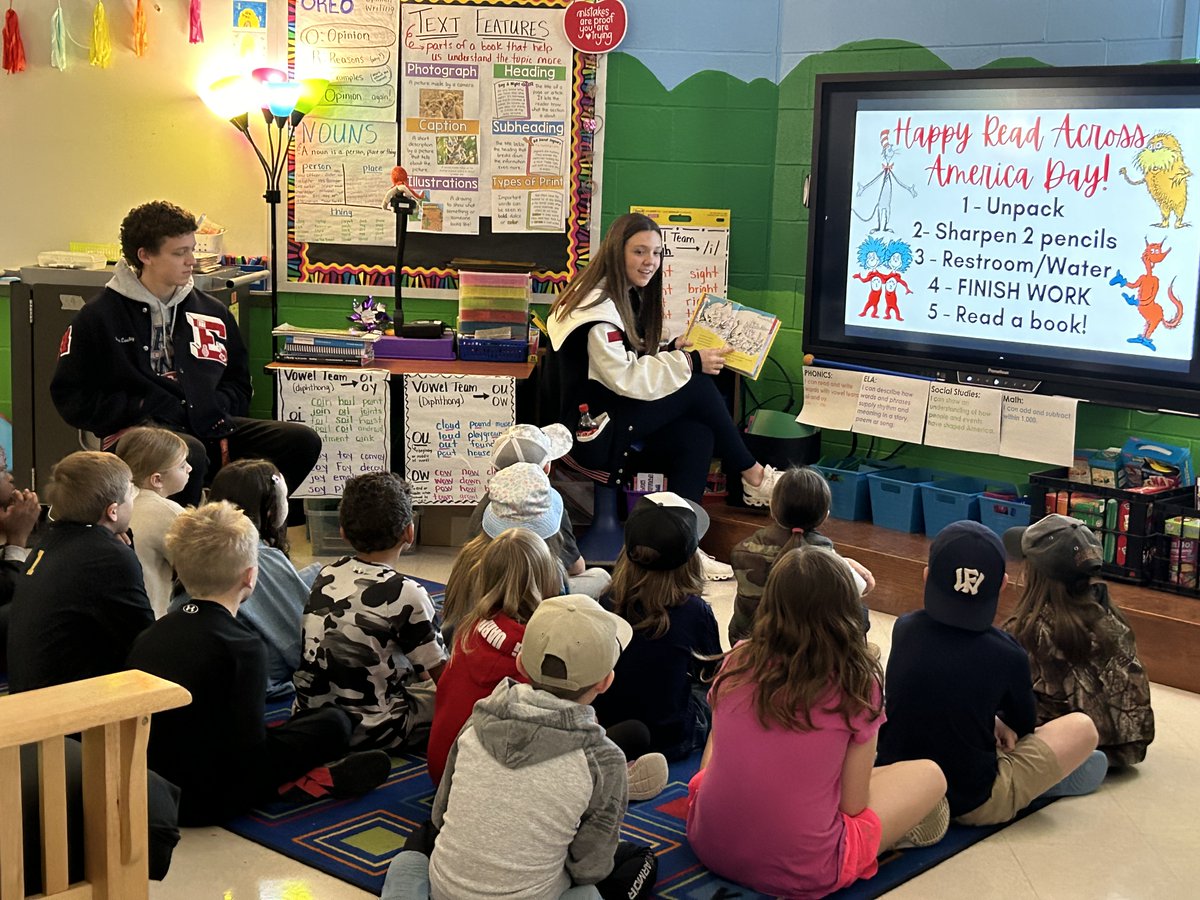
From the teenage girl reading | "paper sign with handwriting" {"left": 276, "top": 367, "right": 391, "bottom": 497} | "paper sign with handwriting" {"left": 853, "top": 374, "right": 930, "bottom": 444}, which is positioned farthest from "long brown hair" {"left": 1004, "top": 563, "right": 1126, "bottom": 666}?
"paper sign with handwriting" {"left": 276, "top": 367, "right": 391, "bottom": 497}

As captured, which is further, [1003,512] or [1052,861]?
[1003,512]

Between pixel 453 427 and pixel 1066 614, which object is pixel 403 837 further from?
pixel 453 427

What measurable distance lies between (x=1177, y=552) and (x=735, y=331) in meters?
1.68

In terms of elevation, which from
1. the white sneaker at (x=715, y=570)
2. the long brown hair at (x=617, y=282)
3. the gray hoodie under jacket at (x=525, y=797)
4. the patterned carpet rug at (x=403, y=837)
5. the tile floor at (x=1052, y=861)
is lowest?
the tile floor at (x=1052, y=861)

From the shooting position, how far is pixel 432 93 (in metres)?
5.59

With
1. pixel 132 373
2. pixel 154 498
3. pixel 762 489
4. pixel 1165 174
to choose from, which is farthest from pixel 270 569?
pixel 1165 174

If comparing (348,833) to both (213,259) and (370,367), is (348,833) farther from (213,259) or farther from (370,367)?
(213,259)

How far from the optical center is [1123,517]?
424 cm

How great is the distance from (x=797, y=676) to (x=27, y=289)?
3.71 meters

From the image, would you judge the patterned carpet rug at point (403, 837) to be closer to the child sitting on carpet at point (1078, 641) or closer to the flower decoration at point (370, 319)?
the child sitting on carpet at point (1078, 641)

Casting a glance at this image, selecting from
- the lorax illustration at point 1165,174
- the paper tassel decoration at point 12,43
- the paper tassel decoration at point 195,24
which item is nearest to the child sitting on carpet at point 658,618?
the lorax illustration at point 1165,174

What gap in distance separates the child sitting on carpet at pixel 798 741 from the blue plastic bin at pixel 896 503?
2.26 metres

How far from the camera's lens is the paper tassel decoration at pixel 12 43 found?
5430 millimetres

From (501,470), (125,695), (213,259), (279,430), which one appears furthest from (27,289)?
(125,695)
